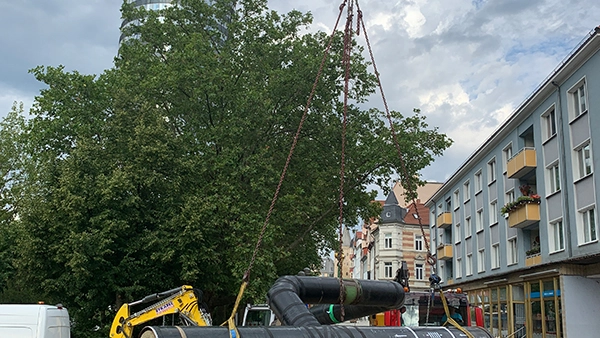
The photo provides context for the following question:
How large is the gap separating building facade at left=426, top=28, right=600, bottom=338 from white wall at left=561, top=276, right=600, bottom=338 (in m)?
0.04

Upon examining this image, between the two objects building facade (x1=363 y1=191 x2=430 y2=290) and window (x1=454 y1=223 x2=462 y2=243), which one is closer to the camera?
window (x1=454 y1=223 x2=462 y2=243)

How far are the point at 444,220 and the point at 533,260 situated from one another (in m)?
17.7

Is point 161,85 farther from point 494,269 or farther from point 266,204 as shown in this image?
point 494,269

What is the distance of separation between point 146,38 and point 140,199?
9.53 m

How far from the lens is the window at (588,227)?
79.5 ft

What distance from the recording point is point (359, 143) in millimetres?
25625

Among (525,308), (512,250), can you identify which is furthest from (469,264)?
(525,308)

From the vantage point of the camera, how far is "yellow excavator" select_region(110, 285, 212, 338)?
50.9 feet

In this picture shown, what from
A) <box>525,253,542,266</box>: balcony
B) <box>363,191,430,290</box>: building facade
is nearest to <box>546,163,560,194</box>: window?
<box>525,253,542,266</box>: balcony

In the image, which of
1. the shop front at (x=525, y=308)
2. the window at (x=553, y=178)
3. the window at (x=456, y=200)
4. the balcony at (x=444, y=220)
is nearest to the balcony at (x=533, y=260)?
the shop front at (x=525, y=308)

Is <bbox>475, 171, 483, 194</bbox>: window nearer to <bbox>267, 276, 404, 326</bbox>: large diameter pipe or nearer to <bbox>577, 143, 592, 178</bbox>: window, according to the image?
<bbox>577, 143, 592, 178</bbox>: window

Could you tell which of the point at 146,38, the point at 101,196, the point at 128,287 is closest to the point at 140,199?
the point at 101,196

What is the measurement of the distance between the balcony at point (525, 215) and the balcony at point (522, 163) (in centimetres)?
182

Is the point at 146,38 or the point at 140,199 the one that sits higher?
the point at 146,38
